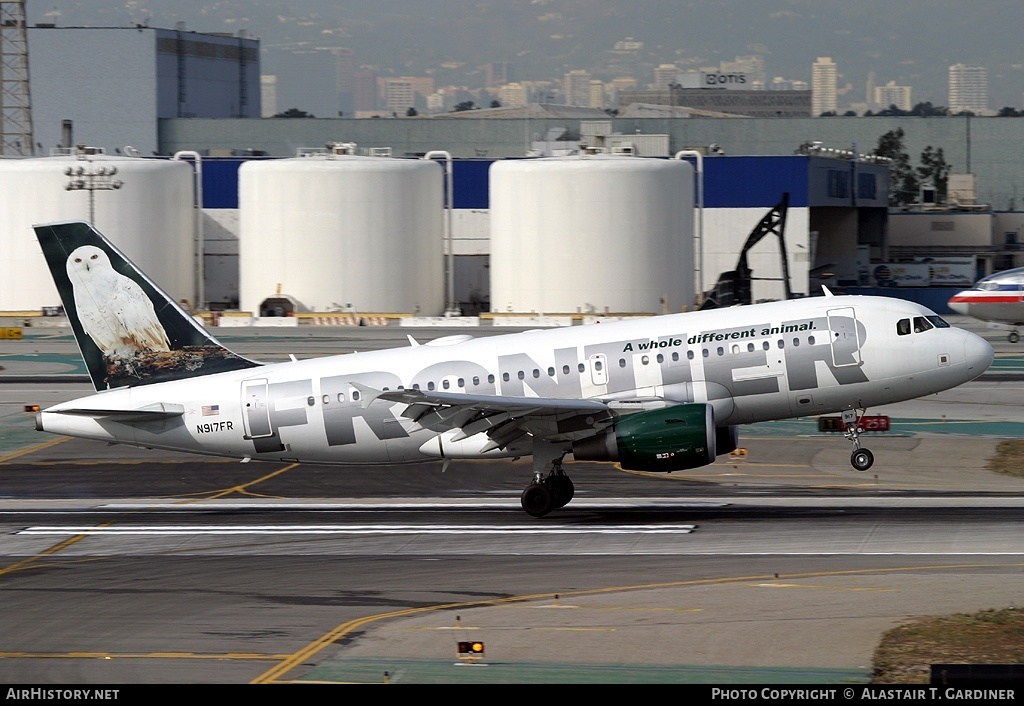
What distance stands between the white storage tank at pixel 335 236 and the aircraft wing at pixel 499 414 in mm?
69198

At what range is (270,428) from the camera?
3331 cm

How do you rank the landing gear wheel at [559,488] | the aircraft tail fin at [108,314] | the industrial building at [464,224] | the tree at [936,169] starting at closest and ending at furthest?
the landing gear wheel at [559,488] → the aircraft tail fin at [108,314] → the industrial building at [464,224] → the tree at [936,169]

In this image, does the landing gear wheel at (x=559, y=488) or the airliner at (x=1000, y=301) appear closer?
the landing gear wheel at (x=559, y=488)

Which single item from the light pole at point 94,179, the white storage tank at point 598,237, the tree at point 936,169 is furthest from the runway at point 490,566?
the tree at point 936,169

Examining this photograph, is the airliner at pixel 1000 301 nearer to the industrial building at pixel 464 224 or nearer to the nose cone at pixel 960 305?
the nose cone at pixel 960 305

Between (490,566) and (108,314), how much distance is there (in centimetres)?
1358

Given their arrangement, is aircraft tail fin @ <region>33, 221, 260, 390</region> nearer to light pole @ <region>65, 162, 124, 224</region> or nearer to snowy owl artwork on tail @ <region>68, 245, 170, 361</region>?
snowy owl artwork on tail @ <region>68, 245, 170, 361</region>

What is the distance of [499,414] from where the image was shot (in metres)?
31.7

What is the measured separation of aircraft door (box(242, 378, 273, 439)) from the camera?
33281 mm

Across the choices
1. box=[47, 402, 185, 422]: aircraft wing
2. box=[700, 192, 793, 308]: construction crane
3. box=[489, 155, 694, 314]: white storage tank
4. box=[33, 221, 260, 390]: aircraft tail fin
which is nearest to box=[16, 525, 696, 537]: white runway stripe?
box=[47, 402, 185, 422]: aircraft wing

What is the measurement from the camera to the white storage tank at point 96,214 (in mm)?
103250

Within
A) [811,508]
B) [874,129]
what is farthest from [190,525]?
[874,129]

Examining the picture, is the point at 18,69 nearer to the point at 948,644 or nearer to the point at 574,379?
the point at 574,379

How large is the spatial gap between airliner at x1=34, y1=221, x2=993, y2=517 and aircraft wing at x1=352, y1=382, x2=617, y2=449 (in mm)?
49
